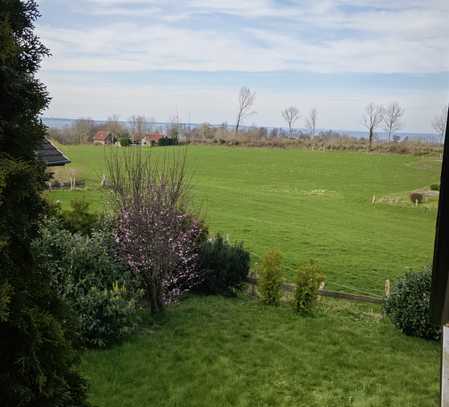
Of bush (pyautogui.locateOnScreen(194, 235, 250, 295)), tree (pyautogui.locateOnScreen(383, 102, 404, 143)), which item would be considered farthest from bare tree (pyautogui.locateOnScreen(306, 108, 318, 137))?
bush (pyautogui.locateOnScreen(194, 235, 250, 295))

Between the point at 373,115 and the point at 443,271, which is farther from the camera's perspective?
the point at 373,115

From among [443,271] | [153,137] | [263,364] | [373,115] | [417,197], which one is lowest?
[263,364]

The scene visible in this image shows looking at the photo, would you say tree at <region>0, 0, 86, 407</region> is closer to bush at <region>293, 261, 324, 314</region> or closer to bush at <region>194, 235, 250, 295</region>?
bush at <region>293, 261, 324, 314</region>

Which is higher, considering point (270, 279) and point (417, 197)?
point (417, 197)

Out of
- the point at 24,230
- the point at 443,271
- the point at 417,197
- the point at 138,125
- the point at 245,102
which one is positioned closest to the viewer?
the point at 443,271

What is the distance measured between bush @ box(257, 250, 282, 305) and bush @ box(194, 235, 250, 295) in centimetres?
68

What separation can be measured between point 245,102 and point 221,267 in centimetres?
3731

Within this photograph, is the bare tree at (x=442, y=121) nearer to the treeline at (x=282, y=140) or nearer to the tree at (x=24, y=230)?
the tree at (x=24, y=230)

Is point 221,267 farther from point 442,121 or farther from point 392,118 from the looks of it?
point 392,118

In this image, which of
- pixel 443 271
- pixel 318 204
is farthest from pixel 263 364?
pixel 318 204

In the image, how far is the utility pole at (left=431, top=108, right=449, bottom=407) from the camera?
1968mm

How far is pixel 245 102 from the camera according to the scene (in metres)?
45.0

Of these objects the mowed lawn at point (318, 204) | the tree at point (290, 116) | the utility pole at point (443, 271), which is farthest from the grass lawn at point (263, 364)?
the tree at point (290, 116)

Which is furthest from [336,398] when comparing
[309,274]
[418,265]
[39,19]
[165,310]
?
[418,265]
